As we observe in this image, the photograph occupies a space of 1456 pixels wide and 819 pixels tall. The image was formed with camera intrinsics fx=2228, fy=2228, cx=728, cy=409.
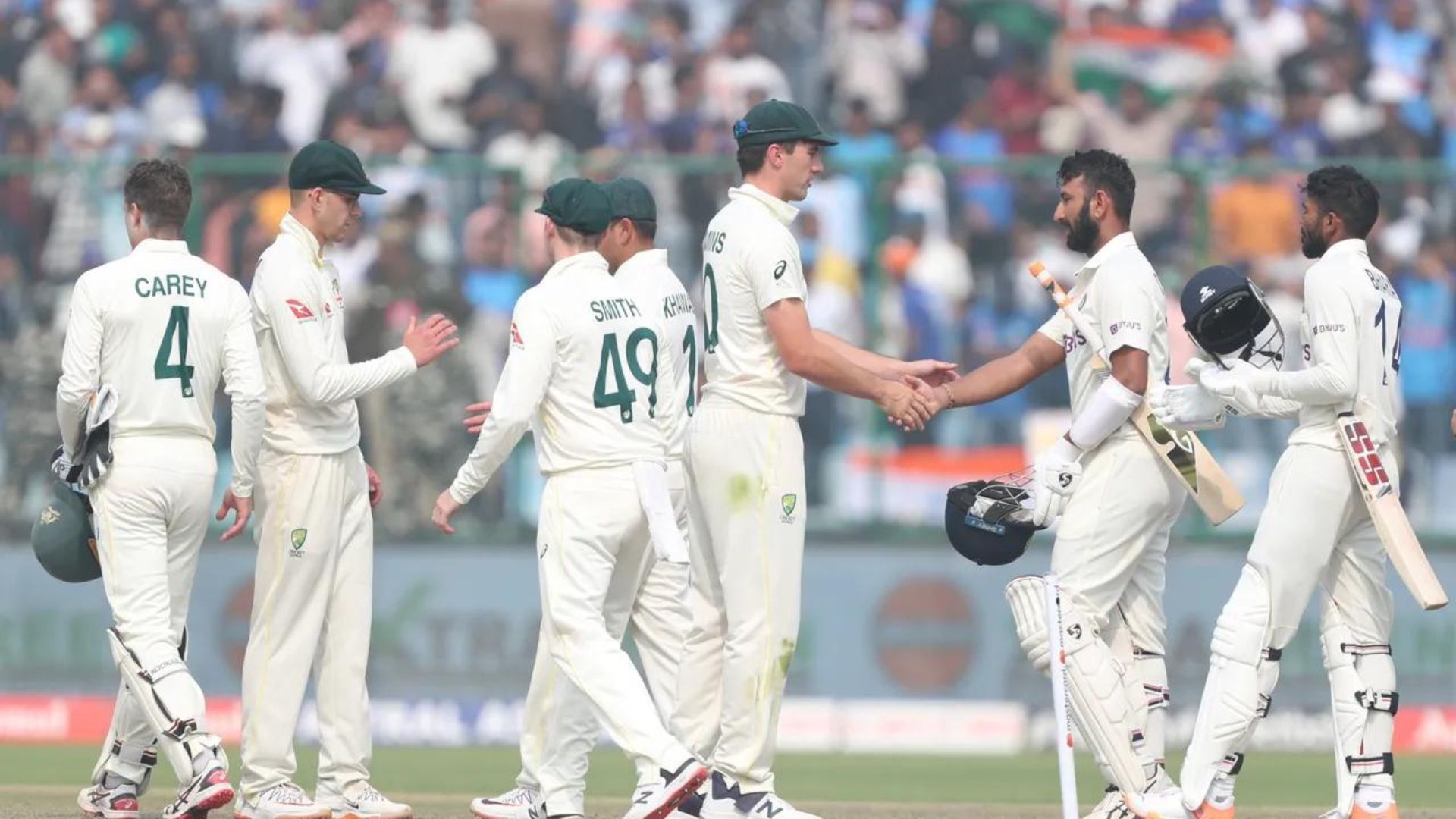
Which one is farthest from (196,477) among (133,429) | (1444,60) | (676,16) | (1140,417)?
(1444,60)

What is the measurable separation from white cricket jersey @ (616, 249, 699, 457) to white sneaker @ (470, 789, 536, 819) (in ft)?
5.02

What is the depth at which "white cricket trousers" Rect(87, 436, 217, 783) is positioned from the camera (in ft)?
27.5

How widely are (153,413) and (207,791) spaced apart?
4.74ft

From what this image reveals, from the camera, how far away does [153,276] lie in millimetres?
8461

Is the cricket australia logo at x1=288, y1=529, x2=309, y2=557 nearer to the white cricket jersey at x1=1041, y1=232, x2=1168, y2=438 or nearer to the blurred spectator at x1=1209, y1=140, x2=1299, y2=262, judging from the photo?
the white cricket jersey at x1=1041, y1=232, x2=1168, y2=438

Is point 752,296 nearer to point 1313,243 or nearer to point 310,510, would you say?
point 310,510

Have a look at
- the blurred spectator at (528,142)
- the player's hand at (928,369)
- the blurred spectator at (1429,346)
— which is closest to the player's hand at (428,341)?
the player's hand at (928,369)

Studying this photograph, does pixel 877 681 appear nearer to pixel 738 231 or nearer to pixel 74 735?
pixel 74 735

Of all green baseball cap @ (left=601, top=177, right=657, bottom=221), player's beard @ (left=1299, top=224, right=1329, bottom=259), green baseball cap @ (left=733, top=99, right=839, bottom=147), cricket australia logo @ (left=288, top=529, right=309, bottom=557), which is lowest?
cricket australia logo @ (left=288, top=529, right=309, bottom=557)

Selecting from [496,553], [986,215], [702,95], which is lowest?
[496,553]

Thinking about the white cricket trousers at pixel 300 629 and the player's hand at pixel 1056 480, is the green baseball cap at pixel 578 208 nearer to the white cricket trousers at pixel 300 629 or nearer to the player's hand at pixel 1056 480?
the white cricket trousers at pixel 300 629

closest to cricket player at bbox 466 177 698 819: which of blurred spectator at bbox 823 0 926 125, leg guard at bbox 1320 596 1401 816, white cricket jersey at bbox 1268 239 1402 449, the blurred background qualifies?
white cricket jersey at bbox 1268 239 1402 449

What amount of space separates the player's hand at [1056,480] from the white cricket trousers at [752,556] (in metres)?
0.91

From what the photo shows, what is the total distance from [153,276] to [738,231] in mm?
2236
